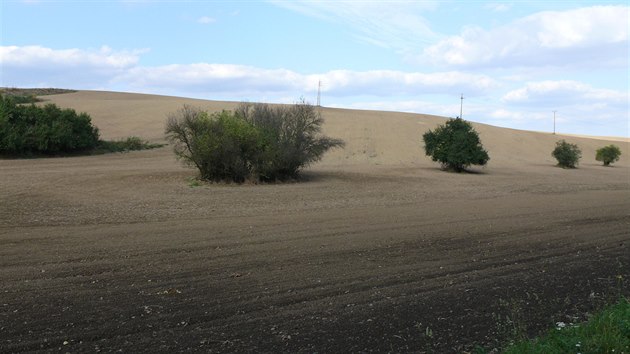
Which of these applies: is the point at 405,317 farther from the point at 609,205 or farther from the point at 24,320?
the point at 609,205

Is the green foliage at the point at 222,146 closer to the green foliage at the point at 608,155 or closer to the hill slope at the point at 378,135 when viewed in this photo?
the hill slope at the point at 378,135

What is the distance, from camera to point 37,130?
44.1 meters

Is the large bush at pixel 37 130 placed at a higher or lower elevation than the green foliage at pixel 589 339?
higher

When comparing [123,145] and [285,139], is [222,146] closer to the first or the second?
[285,139]

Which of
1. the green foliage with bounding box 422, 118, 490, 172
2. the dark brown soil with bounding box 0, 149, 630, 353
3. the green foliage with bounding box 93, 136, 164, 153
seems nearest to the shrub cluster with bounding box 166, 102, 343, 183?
the dark brown soil with bounding box 0, 149, 630, 353

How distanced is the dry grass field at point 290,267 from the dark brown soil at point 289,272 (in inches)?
1.5

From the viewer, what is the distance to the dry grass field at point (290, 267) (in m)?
7.67

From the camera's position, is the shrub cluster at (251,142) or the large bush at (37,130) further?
the large bush at (37,130)

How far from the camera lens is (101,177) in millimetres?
30578

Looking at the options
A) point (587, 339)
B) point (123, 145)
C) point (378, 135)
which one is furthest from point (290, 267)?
point (378, 135)

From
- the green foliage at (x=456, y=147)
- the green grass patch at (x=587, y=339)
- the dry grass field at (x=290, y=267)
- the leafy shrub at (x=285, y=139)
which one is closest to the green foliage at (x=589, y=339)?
the green grass patch at (x=587, y=339)

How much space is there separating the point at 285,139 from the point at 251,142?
118 inches

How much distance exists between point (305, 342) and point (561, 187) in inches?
1283

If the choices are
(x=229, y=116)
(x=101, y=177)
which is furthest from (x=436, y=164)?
(x=101, y=177)
